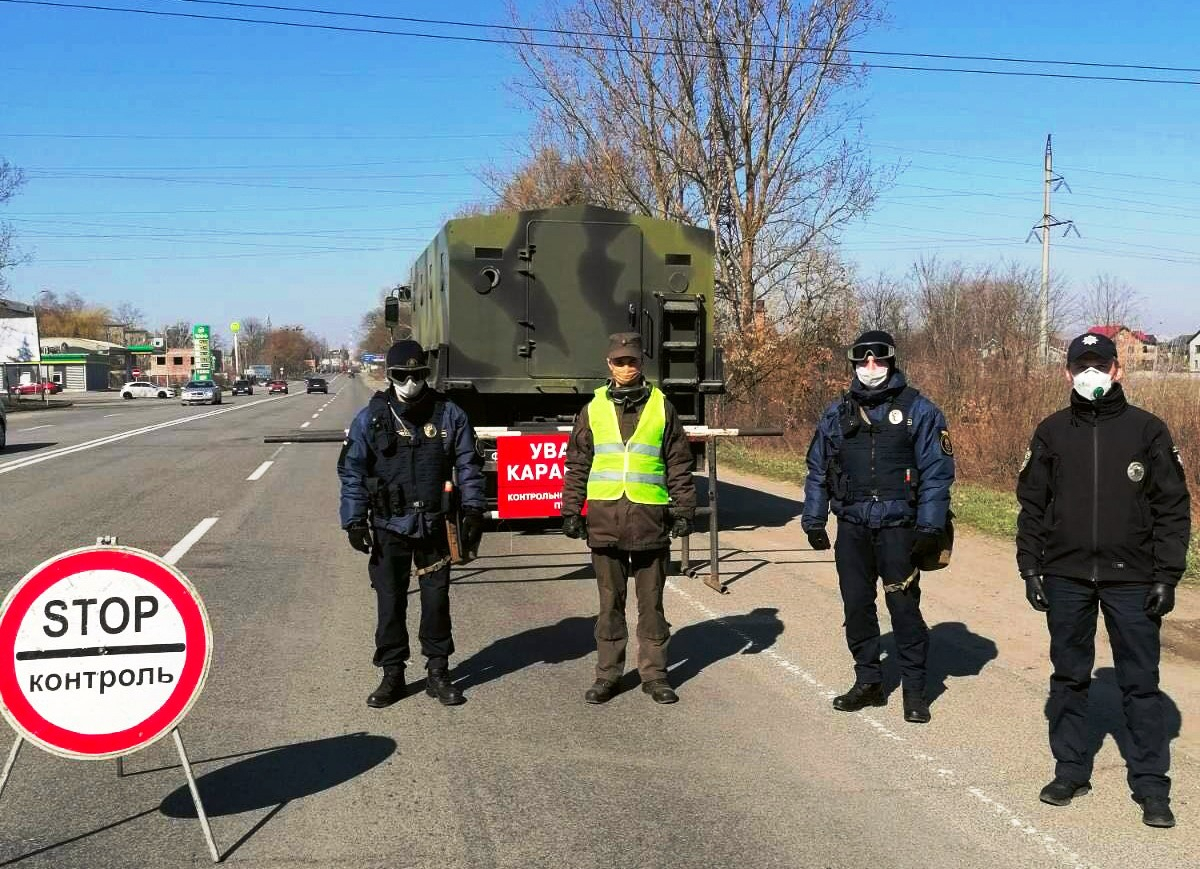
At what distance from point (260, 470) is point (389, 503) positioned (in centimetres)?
1388

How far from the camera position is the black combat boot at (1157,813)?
3.89 metres

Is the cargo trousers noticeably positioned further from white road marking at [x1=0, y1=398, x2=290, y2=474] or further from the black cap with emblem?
white road marking at [x1=0, y1=398, x2=290, y2=474]

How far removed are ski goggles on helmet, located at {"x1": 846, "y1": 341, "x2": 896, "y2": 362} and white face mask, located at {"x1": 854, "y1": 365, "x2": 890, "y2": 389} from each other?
5 centimetres

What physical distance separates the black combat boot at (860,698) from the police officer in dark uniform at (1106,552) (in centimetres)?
121

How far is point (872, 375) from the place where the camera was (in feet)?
17.1

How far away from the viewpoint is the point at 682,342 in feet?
35.6

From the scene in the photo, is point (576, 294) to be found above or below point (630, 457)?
above

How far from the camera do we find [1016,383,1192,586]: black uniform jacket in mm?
3996

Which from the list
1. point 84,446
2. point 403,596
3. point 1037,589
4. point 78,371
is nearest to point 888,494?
point 1037,589

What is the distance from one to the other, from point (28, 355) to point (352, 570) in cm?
6880

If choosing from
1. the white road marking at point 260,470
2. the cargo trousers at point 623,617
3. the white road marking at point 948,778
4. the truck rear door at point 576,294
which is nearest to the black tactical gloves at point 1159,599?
the white road marking at point 948,778

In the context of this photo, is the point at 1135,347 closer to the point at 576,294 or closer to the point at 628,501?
the point at 576,294

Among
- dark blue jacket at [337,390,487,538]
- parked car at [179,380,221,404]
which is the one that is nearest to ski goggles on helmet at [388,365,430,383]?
dark blue jacket at [337,390,487,538]

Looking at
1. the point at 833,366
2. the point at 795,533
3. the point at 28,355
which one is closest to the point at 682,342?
the point at 795,533
